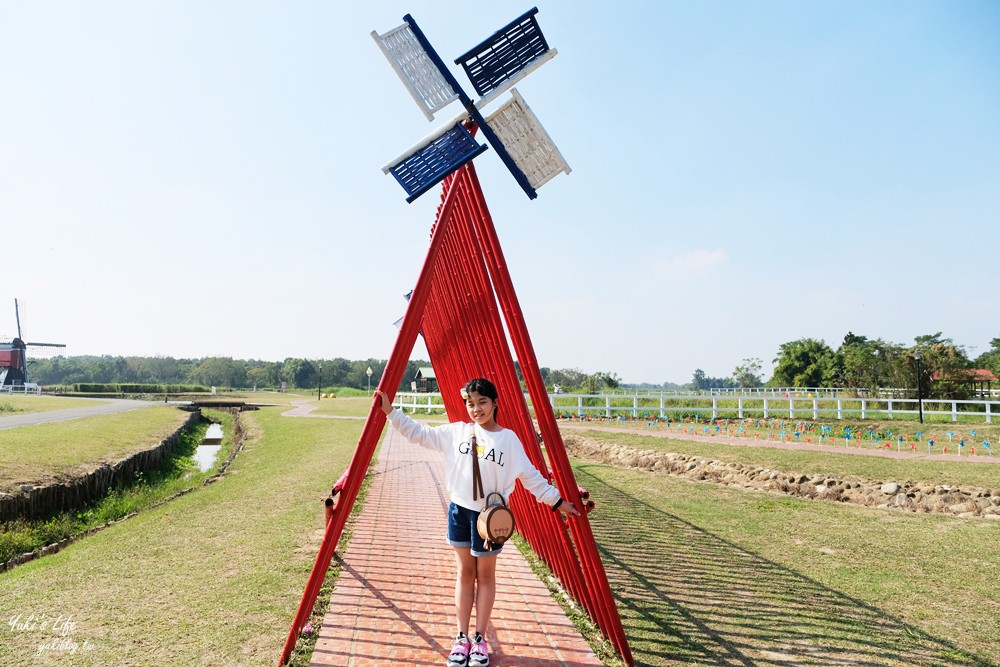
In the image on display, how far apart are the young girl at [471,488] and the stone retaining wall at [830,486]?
635 centimetres

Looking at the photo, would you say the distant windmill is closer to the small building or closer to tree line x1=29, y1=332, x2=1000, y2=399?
tree line x1=29, y1=332, x2=1000, y2=399

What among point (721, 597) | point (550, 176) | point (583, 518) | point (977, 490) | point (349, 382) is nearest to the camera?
point (583, 518)

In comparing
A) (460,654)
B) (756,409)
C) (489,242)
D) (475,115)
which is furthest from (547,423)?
(756,409)

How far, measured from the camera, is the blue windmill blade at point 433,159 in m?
3.73

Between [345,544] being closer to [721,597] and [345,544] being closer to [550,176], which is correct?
[721,597]

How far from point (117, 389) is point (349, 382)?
32323 mm

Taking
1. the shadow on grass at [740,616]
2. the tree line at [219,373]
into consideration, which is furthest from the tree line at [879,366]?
the tree line at [219,373]

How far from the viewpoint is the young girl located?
3082 millimetres

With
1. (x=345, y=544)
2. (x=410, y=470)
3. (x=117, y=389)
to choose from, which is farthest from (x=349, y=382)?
(x=345, y=544)

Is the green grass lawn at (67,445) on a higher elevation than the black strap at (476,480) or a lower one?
lower

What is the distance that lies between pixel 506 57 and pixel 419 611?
3.68m

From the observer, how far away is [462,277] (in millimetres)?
4742

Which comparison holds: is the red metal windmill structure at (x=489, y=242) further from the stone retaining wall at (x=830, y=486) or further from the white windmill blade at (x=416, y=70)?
the stone retaining wall at (x=830, y=486)

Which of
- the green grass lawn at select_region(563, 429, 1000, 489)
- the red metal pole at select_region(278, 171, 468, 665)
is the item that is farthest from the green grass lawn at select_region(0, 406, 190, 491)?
the green grass lawn at select_region(563, 429, 1000, 489)
